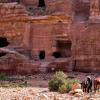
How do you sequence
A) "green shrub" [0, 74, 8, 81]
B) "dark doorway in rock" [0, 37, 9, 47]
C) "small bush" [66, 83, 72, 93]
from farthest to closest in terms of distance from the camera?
"dark doorway in rock" [0, 37, 9, 47], "green shrub" [0, 74, 8, 81], "small bush" [66, 83, 72, 93]

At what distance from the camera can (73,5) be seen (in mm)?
39938

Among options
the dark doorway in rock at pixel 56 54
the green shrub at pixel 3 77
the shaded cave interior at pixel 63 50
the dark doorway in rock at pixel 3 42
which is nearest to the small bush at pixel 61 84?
the green shrub at pixel 3 77

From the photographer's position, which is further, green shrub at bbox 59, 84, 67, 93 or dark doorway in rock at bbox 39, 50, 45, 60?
dark doorway in rock at bbox 39, 50, 45, 60

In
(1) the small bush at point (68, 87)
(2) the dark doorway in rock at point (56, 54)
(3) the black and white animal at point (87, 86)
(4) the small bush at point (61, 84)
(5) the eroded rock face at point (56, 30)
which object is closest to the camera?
(3) the black and white animal at point (87, 86)

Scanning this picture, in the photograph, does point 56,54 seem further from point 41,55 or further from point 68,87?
point 68,87

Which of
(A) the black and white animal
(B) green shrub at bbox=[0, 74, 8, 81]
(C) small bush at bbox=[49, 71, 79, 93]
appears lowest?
(B) green shrub at bbox=[0, 74, 8, 81]

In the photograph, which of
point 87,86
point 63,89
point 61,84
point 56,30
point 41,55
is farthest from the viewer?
point 41,55

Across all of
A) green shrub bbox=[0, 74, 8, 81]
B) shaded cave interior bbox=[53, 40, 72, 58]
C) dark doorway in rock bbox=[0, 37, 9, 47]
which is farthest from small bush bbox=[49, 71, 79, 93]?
dark doorway in rock bbox=[0, 37, 9, 47]

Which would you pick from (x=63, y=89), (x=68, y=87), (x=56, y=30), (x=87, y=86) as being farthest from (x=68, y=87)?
(x=56, y=30)

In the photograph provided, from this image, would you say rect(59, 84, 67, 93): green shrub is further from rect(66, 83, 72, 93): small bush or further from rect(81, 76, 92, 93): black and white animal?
rect(81, 76, 92, 93): black and white animal

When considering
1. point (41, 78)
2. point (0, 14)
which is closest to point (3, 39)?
point (0, 14)

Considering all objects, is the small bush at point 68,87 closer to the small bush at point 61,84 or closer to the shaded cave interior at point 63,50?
the small bush at point 61,84

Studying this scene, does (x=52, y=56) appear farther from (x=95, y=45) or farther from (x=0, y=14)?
(x=0, y=14)

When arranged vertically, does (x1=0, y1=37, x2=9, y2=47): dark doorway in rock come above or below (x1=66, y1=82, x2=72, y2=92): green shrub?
above
